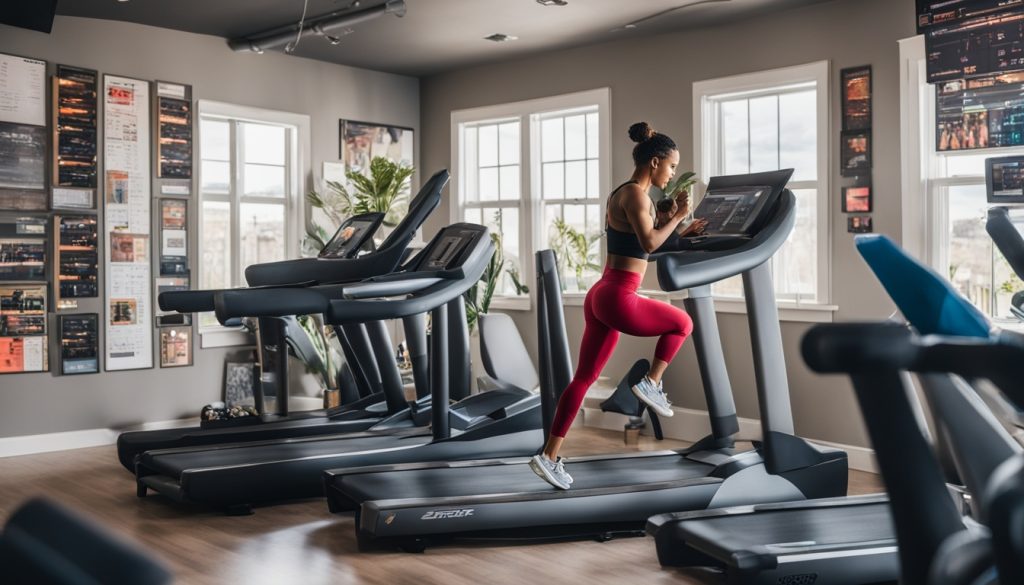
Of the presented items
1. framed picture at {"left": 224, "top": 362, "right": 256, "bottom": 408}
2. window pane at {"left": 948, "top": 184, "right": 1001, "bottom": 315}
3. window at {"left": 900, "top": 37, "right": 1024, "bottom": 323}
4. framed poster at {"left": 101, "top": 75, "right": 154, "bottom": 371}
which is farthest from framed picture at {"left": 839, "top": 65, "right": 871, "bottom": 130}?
framed poster at {"left": 101, "top": 75, "right": 154, "bottom": 371}

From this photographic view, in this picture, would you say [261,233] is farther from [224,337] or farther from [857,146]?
[857,146]

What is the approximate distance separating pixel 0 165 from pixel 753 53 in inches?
189

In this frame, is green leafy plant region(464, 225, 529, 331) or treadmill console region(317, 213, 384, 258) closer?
treadmill console region(317, 213, 384, 258)

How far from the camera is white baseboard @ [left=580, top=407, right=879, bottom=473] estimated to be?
557cm

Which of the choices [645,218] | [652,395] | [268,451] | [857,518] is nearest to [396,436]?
[268,451]

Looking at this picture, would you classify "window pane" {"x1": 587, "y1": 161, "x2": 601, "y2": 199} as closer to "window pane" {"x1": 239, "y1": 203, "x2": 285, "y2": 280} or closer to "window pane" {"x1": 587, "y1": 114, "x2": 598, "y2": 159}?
"window pane" {"x1": 587, "y1": 114, "x2": 598, "y2": 159}

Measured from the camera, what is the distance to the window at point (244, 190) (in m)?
6.96

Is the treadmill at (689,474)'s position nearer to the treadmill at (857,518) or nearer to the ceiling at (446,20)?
the treadmill at (857,518)

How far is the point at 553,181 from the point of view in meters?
7.43

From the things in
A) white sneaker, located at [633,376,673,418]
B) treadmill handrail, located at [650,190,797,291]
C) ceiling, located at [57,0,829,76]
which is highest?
ceiling, located at [57,0,829,76]

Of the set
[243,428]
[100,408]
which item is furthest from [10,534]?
[100,408]

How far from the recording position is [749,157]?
6227 millimetres

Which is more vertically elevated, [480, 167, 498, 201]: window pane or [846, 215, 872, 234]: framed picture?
[480, 167, 498, 201]: window pane

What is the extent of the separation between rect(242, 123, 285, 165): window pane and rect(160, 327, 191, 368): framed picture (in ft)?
4.60
